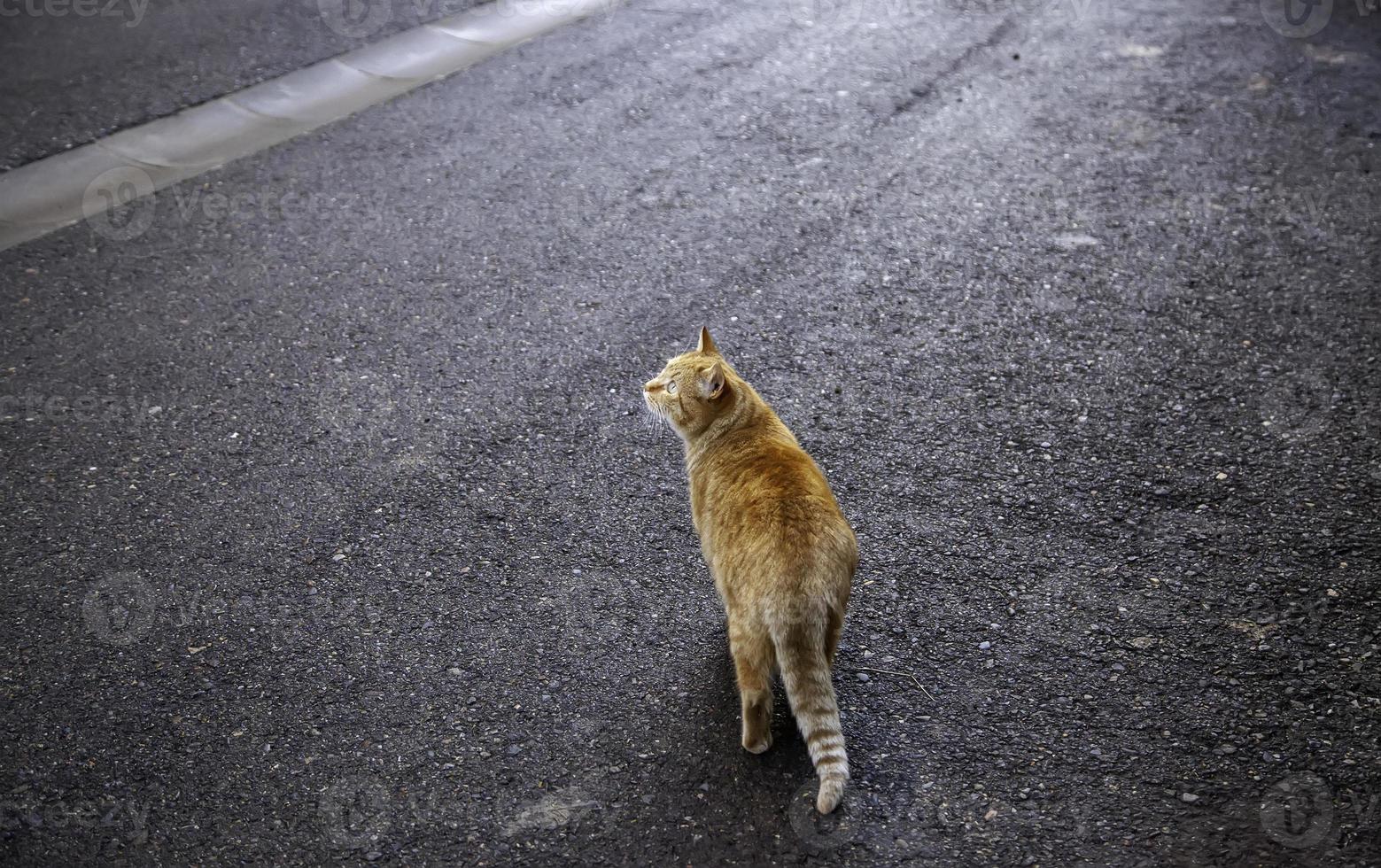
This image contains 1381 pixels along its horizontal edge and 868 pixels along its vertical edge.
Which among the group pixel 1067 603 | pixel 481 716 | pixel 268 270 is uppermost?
pixel 268 270

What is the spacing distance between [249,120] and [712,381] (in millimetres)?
4710

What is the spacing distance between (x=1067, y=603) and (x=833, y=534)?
1161 mm

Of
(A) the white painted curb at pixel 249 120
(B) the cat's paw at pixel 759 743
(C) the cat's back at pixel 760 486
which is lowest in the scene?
(B) the cat's paw at pixel 759 743

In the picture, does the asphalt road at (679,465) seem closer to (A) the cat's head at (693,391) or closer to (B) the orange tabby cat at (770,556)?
(B) the orange tabby cat at (770,556)

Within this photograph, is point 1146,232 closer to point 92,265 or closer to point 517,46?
point 517,46

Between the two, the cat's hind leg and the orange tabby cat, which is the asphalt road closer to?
the cat's hind leg

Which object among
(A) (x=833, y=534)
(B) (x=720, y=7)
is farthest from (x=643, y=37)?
(A) (x=833, y=534)

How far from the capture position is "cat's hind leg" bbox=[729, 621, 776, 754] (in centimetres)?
321

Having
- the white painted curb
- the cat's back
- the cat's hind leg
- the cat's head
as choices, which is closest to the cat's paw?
the cat's hind leg

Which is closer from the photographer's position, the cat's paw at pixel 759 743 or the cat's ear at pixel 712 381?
the cat's paw at pixel 759 743

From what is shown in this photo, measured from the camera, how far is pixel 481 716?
3555 millimetres

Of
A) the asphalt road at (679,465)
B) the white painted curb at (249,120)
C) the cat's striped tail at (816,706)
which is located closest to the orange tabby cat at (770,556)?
the cat's striped tail at (816,706)

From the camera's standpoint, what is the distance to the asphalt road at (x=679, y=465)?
3.31 metres

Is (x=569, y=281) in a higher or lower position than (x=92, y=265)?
lower
